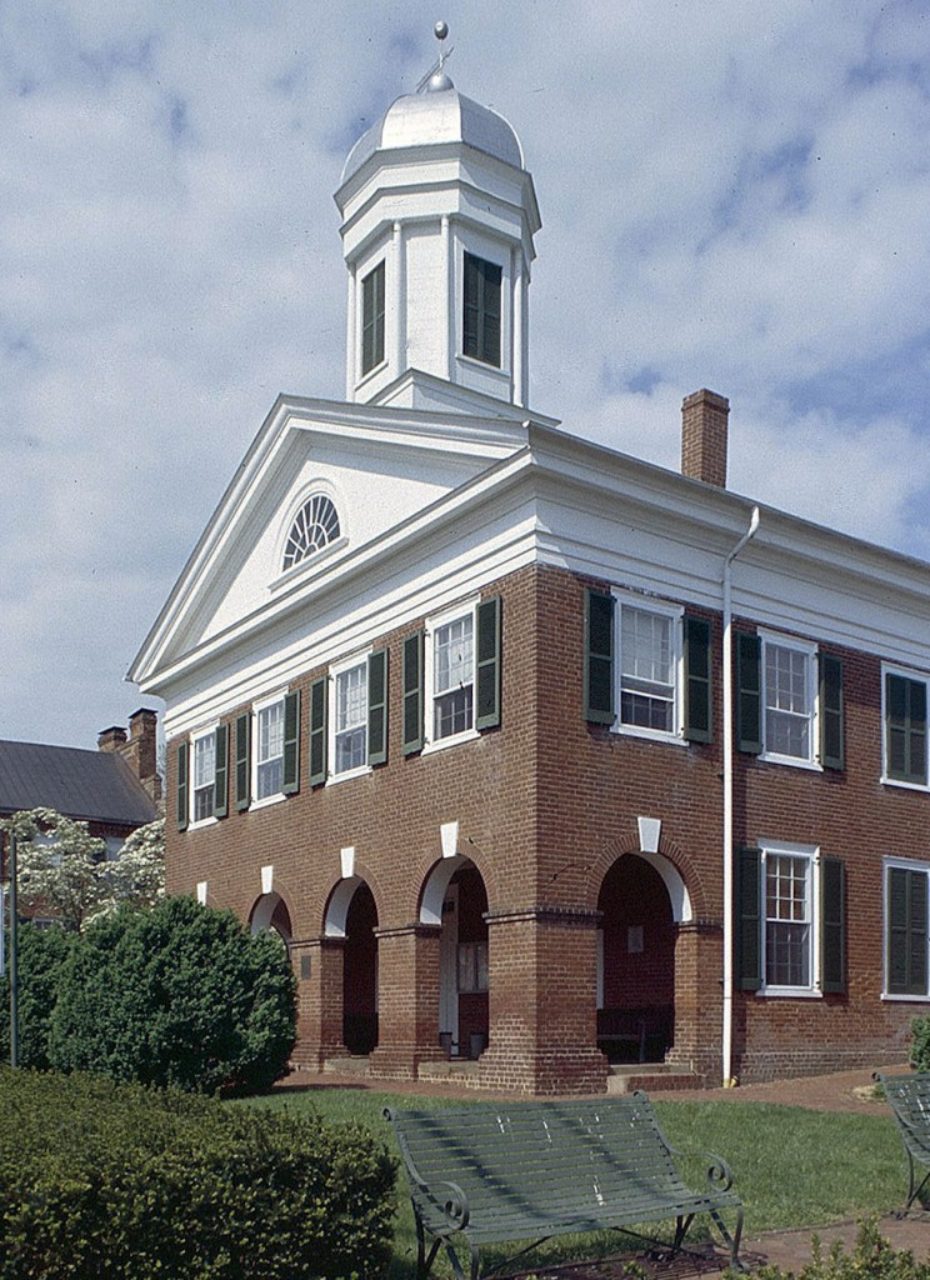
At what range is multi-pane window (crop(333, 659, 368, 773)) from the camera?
21938 millimetres

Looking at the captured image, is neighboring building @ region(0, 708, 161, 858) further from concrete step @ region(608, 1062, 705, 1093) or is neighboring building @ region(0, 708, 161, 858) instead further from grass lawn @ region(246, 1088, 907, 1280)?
grass lawn @ region(246, 1088, 907, 1280)

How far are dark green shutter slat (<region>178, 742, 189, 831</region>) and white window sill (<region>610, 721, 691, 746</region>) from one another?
37.2 feet

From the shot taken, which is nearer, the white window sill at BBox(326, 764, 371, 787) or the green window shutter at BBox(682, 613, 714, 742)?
the green window shutter at BBox(682, 613, 714, 742)

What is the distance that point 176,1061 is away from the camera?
53.3ft

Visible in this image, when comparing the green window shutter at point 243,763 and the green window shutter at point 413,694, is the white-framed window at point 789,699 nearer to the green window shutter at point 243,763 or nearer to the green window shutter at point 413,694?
the green window shutter at point 413,694

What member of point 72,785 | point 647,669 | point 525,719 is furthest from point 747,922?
point 72,785

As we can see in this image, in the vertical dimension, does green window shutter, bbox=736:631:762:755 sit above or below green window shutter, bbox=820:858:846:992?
above

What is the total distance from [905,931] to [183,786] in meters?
12.7

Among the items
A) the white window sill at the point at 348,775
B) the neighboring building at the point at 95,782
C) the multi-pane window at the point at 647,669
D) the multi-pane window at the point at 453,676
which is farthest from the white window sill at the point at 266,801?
the neighboring building at the point at 95,782

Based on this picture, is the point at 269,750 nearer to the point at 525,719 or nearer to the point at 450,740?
the point at 450,740

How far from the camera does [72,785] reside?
51750 millimetres

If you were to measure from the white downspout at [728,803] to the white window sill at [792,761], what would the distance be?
73cm

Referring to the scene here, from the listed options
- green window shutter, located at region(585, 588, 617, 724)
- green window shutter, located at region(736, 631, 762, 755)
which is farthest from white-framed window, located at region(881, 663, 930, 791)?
green window shutter, located at region(585, 588, 617, 724)

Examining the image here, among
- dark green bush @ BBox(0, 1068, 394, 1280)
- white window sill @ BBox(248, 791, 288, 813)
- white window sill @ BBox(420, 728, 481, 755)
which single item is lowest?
dark green bush @ BBox(0, 1068, 394, 1280)
